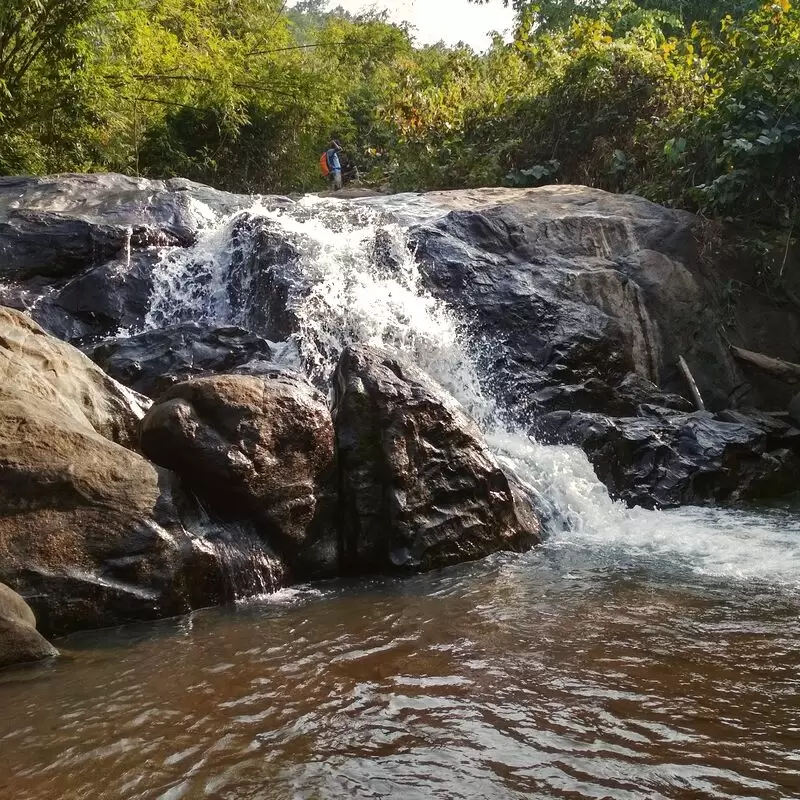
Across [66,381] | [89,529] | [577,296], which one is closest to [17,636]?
[89,529]

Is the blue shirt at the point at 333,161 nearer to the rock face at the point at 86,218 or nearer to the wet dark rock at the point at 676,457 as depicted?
the rock face at the point at 86,218

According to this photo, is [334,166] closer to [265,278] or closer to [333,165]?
[333,165]

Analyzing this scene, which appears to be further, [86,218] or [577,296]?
[577,296]

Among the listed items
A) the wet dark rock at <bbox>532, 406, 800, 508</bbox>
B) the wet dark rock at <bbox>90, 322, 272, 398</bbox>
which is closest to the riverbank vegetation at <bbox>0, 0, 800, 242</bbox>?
the wet dark rock at <bbox>532, 406, 800, 508</bbox>

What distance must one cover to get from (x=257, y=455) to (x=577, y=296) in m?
5.84

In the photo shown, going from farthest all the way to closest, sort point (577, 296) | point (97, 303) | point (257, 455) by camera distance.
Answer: point (577, 296) < point (97, 303) < point (257, 455)

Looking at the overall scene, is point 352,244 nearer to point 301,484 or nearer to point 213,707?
point 301,484

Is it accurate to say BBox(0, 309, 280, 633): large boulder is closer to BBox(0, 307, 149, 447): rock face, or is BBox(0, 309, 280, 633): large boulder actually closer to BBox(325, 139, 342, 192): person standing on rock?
BBox(0, 307, 149, 447): rock face

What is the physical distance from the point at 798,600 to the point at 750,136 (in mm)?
7860

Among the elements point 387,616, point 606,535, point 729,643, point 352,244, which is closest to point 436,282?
point 352,244

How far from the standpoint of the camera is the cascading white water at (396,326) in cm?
658

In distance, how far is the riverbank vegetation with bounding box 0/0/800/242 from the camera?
11.2 m

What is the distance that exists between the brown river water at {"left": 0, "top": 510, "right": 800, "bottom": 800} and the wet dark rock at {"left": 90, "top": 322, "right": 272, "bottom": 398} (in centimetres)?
271

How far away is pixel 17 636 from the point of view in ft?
13.0
